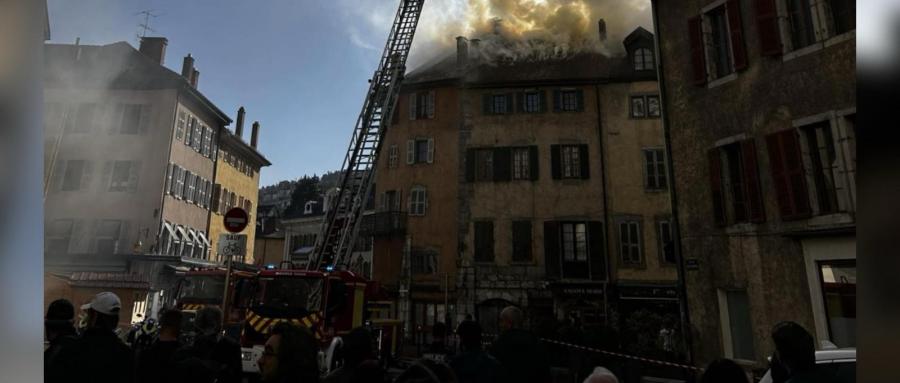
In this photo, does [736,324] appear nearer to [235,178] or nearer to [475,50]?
[475,50]

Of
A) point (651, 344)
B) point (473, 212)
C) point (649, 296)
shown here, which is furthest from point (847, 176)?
point (473, 212)

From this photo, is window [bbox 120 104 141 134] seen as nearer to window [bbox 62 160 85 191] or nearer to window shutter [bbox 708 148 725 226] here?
Result: window [bbox 62 160 85 191]

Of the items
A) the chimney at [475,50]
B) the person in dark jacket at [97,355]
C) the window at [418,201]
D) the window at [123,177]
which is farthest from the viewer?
the chimney at [475,50]

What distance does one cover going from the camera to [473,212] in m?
23.0

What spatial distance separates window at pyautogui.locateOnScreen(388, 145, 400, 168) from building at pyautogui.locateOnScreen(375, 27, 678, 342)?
7cm

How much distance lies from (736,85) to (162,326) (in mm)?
11532

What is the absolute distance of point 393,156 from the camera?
25469 mm

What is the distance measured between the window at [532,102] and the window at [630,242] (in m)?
6.65

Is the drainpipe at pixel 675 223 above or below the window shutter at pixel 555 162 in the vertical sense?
below

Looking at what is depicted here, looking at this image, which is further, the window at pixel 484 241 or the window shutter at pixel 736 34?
the window at pixel 484 241

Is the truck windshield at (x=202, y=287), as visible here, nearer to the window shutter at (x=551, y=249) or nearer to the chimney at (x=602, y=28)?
the window shutter at (x=551, y=249)

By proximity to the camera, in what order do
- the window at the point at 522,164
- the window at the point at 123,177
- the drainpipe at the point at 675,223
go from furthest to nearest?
the window at the point at 522,164 < the window at the point at 123,177 < the drainpipe at the point at 675,223

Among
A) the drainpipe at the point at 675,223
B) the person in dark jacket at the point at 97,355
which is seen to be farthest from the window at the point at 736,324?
the person in dark jacket at the point at 97,355

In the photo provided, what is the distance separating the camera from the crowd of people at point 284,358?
2.39m
